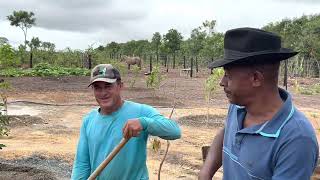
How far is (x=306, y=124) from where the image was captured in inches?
68.1

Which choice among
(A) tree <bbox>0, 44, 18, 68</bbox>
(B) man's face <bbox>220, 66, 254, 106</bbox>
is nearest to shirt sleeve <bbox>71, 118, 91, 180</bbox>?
(B) man's face <bbox>220, 66, 254, 106</bbox>

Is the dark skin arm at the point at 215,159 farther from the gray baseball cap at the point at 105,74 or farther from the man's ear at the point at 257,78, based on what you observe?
the gray baseball cap at the point at 105,74

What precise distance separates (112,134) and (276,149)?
124 cm

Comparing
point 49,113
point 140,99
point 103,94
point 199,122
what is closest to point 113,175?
point 103,94

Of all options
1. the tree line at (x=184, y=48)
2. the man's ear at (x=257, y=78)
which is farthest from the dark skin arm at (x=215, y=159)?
the tree line at (x=184, y=48)

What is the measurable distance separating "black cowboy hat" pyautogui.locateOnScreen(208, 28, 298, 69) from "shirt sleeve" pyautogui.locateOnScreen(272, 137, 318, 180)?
1.03 feet

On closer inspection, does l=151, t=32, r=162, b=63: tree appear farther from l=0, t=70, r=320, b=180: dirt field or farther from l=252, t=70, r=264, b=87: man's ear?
l=252, t=70, r=264, b=87: man's ear

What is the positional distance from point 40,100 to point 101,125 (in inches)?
521

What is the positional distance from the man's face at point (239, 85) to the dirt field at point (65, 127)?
15.6ft

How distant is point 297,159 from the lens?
167 cm

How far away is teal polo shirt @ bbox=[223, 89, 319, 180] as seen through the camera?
1678mm

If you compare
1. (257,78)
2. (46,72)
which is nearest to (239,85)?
(257,78)

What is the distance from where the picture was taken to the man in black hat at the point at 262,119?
1.69 metres

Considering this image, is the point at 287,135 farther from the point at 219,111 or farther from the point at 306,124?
the point at 219,111
